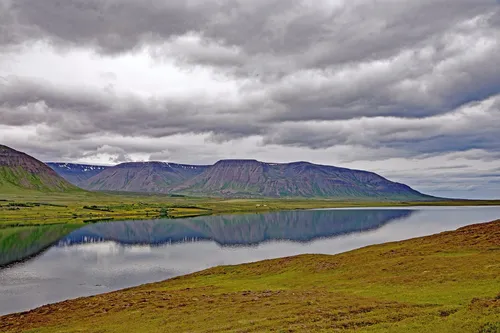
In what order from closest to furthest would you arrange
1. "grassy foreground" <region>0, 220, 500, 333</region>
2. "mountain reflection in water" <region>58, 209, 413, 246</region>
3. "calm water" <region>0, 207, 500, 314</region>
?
1. "grassy foreground" <region>0, 220, 500, 333</region>
2. "calm water" <region>0, 207, 500, 314</region>
3. "mountain reflection in water" <region>58, 209, 413, 246</region>

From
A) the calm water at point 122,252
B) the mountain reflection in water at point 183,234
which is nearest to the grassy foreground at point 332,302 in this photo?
the calm water at point 122,252

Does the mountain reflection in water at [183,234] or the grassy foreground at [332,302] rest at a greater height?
the grassy foreground at [332,302]

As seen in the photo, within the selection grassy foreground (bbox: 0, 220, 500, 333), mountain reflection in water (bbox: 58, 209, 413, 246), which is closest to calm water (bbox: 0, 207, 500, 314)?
mountain reflection in water (bbox: 58, 209, 413, 246)

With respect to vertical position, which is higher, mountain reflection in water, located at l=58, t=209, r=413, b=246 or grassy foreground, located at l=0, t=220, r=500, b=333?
grassy foreground, located at l=0, t=220, r=500, b=333

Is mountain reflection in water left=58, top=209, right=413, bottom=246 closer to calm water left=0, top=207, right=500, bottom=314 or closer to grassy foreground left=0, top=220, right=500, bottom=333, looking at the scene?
calm water left=0, top=207, right=500, bottom=314

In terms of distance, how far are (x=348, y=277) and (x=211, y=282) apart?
2129 cm

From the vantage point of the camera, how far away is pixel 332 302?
111 ft

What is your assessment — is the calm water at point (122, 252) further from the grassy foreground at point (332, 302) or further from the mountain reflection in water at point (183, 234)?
the grassy foreground at point (332, 302)

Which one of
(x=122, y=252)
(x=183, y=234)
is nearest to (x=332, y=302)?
(x=122, y=252)

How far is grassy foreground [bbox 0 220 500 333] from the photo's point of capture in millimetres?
25987

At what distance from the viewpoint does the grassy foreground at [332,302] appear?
2599 centimetres

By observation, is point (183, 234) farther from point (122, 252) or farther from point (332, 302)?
point (332, 302)

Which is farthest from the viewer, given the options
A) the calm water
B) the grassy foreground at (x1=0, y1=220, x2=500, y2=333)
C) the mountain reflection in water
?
the mountain reflection in water

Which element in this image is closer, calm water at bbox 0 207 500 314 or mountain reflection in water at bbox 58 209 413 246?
calm water at bbox 0 207 500 314
